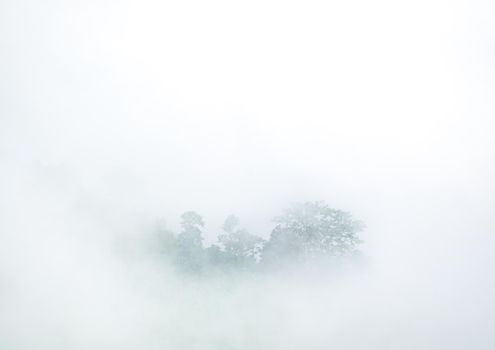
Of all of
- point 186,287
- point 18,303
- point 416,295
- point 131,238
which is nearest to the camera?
point 18,303

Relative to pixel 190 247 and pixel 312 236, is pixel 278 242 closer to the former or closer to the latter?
pixel 312 236

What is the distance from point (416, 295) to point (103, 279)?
770 inches

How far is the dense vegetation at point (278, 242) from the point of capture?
25812 millimetres

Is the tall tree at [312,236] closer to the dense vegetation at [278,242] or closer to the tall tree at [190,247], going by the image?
the dense vegetation at [278,242]

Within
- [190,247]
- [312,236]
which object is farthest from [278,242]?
[190,247]

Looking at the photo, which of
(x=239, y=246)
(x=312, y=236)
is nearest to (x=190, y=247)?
(x=239, y=246)

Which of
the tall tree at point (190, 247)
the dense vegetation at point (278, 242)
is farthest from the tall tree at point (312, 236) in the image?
the tall tree at point (190, 247)

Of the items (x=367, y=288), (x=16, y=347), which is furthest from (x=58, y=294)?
(x=367, y=288)

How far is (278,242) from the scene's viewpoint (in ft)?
87.4

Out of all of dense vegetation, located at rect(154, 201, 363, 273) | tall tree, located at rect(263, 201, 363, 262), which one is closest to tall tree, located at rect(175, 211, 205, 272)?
dense vegetation, located at rect(154, 201, 363, 273)

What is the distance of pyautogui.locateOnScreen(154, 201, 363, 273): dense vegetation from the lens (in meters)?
25.8

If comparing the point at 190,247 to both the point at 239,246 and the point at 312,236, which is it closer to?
the point at 239,246

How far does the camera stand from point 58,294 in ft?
78.6

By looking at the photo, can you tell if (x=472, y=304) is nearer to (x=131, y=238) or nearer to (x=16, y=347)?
(x=131, y=238)
